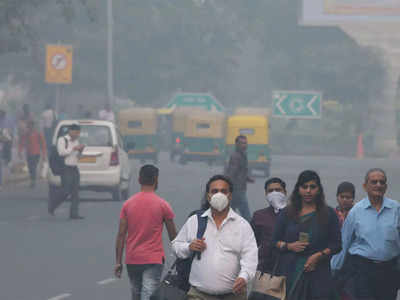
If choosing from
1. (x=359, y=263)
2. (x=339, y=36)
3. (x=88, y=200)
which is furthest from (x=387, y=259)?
(x=339, y=36)

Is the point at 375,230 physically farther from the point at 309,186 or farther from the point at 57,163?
the point at 57,163

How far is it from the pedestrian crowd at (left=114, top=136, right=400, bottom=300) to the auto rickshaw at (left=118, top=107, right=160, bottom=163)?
105ft

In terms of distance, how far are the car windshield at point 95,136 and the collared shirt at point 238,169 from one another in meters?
5.93

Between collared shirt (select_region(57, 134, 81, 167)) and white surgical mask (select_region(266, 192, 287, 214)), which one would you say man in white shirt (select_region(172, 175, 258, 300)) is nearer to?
white surgical mask (select_region(266, 192, 287, 214))

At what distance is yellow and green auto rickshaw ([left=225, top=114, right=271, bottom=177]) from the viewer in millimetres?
34969

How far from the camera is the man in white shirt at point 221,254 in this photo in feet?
22.3

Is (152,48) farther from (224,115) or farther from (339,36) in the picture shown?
(224,115)

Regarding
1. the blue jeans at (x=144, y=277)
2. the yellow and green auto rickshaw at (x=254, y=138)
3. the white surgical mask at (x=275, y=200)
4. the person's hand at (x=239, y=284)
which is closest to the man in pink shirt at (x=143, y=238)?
the blue jeans at (x=144, y=277)

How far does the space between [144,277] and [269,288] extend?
4.73 feet

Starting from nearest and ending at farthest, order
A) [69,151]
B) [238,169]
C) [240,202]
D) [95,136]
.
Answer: [240,202] < [238,169] < [69,151] < [95,136]

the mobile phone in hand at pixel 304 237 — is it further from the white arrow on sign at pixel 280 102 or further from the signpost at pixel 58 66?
the white arrow on sign at pixel 280 102

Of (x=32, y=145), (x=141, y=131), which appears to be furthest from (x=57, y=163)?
Result: (x=141, y=131)

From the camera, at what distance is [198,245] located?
6.81 meters

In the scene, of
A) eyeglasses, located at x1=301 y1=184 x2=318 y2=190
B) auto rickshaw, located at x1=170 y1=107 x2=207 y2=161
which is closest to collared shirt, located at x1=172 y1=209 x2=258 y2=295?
eyeglasses, located at x1=301 y1=184 x2=318 y2=190
